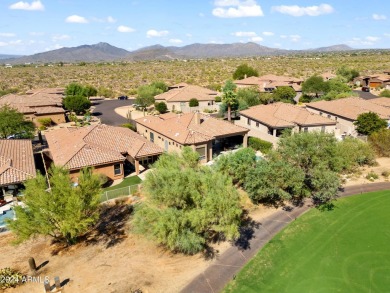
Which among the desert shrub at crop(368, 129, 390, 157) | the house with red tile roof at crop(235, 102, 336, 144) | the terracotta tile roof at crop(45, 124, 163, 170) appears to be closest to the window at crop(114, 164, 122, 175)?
the terracotta tile roof at crop(45, 124, 163, 170)

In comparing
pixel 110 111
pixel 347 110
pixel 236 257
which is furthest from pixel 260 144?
pixel 110 111

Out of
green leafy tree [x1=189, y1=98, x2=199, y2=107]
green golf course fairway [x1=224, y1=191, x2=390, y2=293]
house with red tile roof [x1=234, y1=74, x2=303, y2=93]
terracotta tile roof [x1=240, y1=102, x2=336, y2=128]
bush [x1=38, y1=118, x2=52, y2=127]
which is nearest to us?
green golf course fairway [x1=224, y1=191, x2=390, y2=293]

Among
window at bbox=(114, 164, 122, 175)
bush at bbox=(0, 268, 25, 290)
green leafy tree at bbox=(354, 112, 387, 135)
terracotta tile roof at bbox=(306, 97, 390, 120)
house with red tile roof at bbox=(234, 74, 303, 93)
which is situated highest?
house with red tile roof at bbox=(234, 74, 303, 93)

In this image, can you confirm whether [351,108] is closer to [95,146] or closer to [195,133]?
[195,133]

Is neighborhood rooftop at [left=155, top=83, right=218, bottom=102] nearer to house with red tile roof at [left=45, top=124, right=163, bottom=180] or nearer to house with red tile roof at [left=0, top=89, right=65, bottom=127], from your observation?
house with red tile roof at [left=0, top=89, right=65, bottom=127]

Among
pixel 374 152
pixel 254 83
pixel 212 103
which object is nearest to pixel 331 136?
pixel 374 152

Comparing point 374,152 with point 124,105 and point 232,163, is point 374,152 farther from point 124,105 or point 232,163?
point 124,105

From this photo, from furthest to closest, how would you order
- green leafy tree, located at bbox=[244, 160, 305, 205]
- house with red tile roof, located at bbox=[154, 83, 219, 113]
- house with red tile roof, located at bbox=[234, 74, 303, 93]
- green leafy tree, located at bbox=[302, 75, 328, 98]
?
house with red tile roof, located at bbox=[234, 74, 303, 93] → green leafy tree, located at bbox=[302, 75, 328, 98] → house with red tile roof, located at bbox=[154, 83, 219, 113] → green leafy tree, located at bbox=[244, 160, 305, 205]
